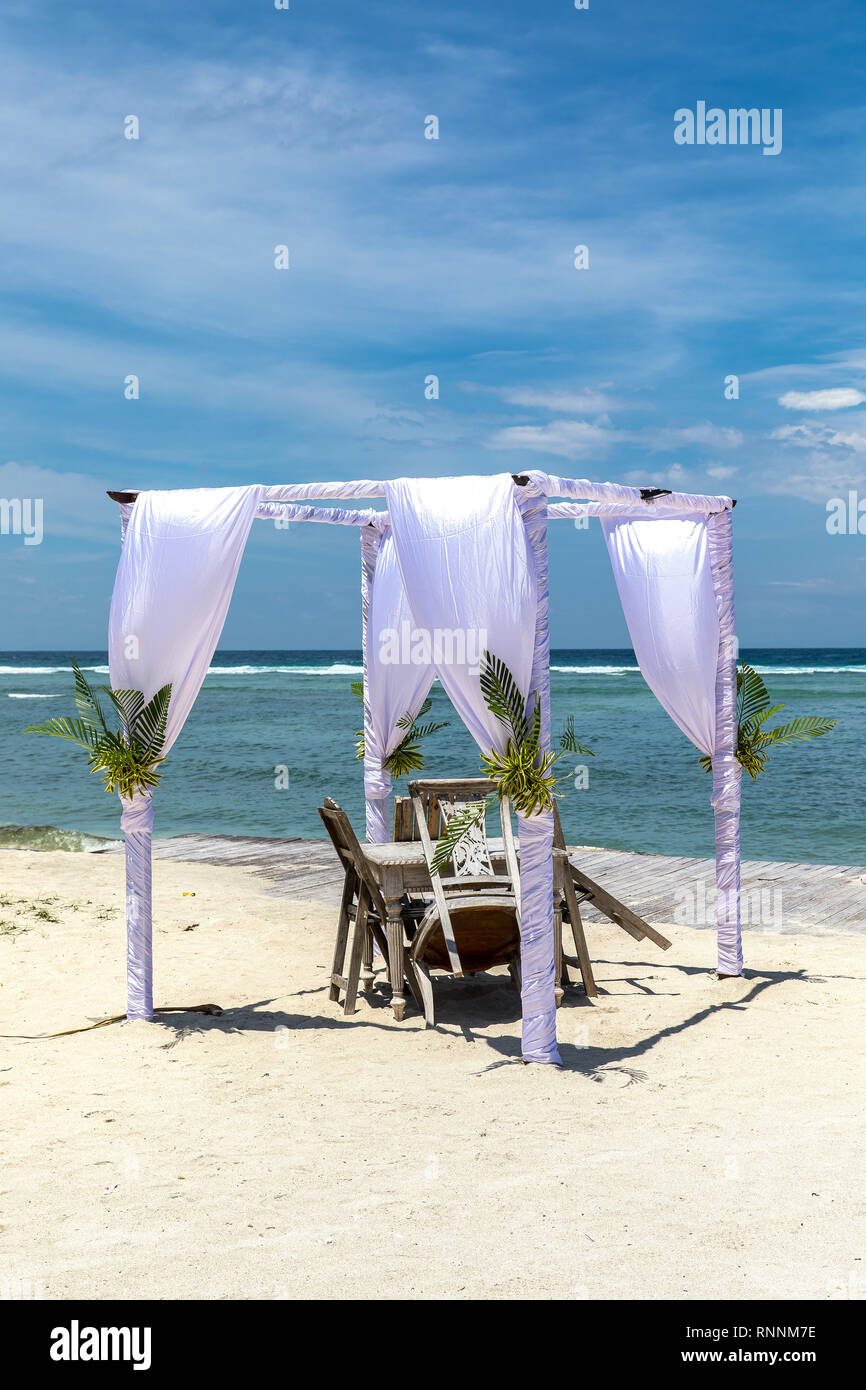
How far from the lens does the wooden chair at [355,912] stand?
19.6 feet

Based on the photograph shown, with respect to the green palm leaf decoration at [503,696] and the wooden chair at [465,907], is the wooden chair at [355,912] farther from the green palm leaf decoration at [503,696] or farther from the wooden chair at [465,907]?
the green palm leaf decoration at [503,696]

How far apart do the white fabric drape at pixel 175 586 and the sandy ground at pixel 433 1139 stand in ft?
5.14

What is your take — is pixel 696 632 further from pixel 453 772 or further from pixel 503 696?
pixel 453 772

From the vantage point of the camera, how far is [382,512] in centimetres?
739

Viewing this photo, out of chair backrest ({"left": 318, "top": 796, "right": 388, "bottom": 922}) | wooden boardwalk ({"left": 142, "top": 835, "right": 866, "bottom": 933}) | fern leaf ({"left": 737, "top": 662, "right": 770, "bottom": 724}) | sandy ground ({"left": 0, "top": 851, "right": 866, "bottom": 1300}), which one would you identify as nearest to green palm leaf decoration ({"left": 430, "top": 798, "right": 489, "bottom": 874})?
chair backrest ({"left": 318, "top": 796, "right": 388, "bottom": 922})

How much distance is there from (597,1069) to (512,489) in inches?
107

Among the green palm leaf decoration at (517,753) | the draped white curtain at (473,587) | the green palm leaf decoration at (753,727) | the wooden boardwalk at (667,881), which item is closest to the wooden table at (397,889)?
the green palm leaf decoration at (517,753)

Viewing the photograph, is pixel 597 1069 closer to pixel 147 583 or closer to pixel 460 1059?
pixel 460 1059

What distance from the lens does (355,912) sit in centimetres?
652

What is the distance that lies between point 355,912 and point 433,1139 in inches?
93.0

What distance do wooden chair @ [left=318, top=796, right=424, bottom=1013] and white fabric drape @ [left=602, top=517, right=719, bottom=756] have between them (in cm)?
200

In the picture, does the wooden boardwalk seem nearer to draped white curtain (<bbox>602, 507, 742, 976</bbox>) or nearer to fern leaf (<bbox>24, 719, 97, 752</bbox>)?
draped white curtain (<bbox>602, 507, 742, 976</bbox>)

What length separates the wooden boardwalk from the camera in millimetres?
8547
